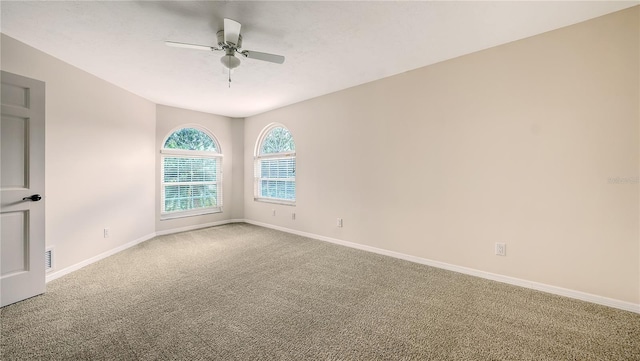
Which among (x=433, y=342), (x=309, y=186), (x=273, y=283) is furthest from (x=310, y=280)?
(x=309, y=186)

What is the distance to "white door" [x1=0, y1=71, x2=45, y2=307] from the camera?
2.11 metres

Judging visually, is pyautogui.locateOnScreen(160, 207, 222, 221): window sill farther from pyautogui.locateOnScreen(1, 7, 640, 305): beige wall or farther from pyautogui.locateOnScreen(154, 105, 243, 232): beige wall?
pyautogui.locateOnScreen(1, 7, 640, 305): beige wall

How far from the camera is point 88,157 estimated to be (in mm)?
3148

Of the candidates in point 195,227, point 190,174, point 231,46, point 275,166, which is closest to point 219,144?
point 190,174

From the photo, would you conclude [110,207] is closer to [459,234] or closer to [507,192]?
[459,234]

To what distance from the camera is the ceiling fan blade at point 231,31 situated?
6.45 feet

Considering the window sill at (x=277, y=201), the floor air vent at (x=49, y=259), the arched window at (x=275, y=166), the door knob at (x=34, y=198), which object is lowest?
the floor air vent at (x=49, y=259)

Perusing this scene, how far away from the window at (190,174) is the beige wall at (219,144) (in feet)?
0.34

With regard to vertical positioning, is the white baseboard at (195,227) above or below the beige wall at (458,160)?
below

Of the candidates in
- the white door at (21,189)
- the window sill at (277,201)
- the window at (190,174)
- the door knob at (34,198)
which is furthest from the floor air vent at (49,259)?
the window sill at (277,201)

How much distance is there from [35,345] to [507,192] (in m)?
4.03

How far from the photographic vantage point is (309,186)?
4395 millimetres

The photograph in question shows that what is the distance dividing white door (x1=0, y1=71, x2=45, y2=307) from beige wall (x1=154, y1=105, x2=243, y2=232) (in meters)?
2.20

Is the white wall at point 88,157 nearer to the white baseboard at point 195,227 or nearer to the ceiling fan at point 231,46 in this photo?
the white baseboard at point 195,227
